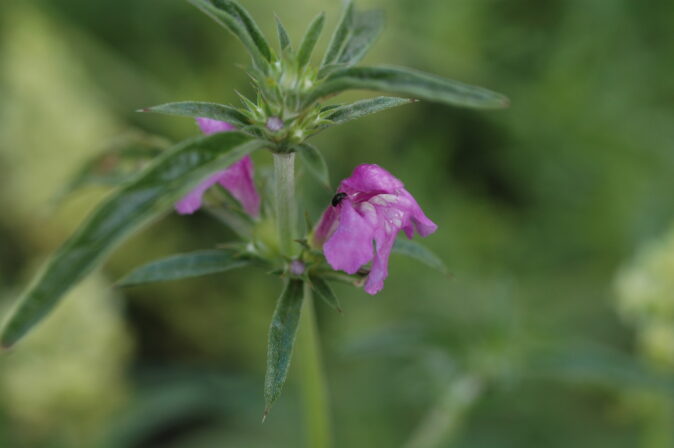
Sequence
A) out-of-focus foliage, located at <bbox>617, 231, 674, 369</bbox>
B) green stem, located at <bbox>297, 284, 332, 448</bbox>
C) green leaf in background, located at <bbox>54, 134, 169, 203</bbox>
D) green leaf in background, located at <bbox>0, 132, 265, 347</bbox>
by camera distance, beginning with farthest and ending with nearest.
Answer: out-of-focus foliage, located at <bbox>617, 231, 674, 369</bbox>, green leaf in background, located at <bbox>54, 134, 169, 203</bbox>, green stem, located at <bbox>297, 284, 332, 448</bbox>, green leaf in background, located at <bbox>0, 132, 265, 347</bbox>

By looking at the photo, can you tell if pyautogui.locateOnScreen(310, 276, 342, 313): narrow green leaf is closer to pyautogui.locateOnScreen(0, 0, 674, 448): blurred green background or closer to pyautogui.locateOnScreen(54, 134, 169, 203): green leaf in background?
pyautogui.locateOnScreen(54, 134, 169, 203): green leaf in background

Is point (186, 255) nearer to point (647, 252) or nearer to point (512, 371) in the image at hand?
point (512, 371)

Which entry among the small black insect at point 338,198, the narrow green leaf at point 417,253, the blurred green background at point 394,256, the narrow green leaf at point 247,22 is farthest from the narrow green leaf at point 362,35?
the blurred green background at point 394,256

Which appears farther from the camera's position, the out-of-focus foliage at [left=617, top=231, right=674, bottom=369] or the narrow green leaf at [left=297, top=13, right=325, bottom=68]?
the out-of-focus foliage at [left=617, top=231, right=674, bottom=369]

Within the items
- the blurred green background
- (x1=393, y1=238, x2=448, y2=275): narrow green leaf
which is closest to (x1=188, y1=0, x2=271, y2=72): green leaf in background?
(x1=393, y1=238, x2=448, y2=275): narrow green leaf

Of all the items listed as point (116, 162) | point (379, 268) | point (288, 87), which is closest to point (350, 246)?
point (379, 268)

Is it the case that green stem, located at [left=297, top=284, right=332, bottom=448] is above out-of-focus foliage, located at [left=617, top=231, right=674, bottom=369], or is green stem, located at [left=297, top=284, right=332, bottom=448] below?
below
